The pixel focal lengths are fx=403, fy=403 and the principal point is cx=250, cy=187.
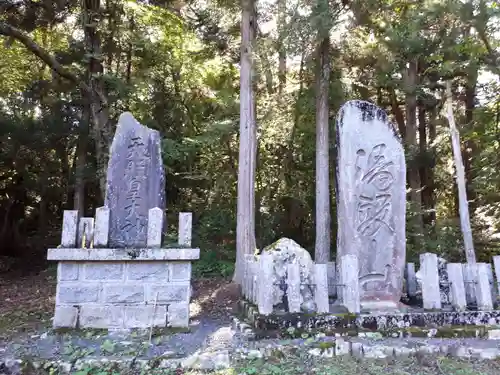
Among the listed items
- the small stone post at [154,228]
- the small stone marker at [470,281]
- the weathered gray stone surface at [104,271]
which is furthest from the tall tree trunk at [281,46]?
the weathered gray stone surface at [104,271]

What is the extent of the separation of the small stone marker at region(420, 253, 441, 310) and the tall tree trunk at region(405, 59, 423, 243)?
240 inches

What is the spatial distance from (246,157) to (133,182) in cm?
360

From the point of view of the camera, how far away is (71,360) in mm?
3457

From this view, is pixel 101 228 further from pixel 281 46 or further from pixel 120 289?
pixel 281 46

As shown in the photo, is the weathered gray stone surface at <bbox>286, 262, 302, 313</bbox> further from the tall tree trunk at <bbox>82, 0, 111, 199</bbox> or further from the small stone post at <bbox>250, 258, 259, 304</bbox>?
the tall tree trunk at <bbox>82, 0, 111, 199</bbox>

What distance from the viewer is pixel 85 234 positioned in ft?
16.1

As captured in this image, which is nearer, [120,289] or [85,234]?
[120,289]

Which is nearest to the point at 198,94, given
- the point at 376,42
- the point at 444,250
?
the point at 376,42

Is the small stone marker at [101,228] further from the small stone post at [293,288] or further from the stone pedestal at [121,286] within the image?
the small stone post at [293,288]

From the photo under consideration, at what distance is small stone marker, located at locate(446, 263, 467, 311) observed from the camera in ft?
15.3

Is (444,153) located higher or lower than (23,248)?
higher

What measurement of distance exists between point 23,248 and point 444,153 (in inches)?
548

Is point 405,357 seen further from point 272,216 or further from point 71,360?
point 272,216

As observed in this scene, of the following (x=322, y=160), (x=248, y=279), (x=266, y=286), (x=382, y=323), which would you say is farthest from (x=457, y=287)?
(x=322, y=160)
